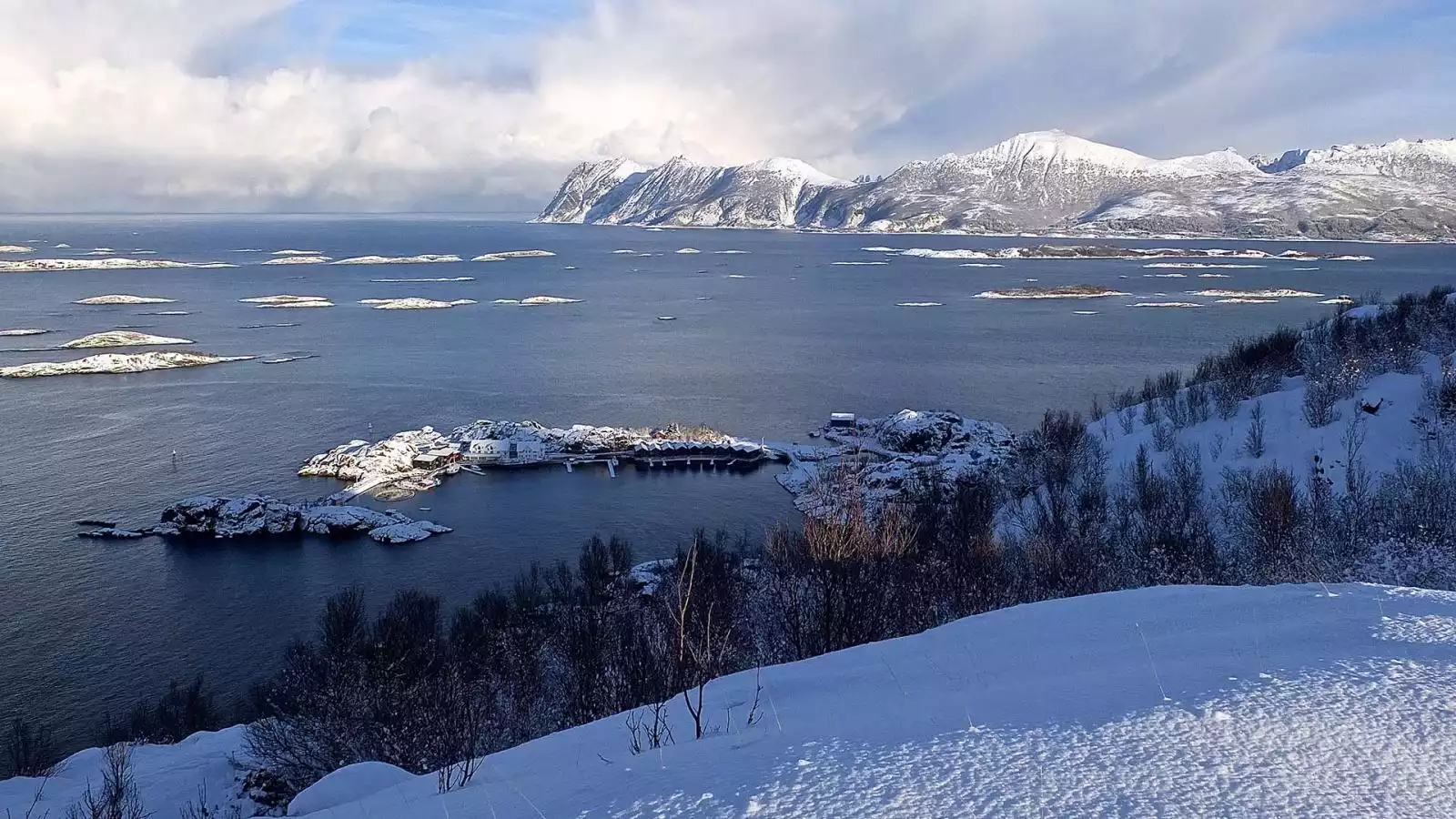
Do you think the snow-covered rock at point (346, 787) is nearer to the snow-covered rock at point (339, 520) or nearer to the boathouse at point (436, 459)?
the snow-covered rock at point (339, 520)

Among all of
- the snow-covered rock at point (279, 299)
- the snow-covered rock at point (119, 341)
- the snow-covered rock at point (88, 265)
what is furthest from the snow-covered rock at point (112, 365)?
the snow-covered rock at point (88, 265)

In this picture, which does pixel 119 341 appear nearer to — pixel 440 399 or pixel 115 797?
pixel 440 399

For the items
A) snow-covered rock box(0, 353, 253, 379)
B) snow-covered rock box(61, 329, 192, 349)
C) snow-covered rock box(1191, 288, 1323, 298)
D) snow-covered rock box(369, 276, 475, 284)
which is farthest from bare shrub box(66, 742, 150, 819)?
snow-covered rock box(369, 276, 475, 284)

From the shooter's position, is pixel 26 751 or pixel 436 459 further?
pixel 436 459

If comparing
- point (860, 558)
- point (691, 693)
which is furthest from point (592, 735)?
point (860, 558)

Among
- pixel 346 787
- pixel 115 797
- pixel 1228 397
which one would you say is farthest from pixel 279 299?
pixel 346 787

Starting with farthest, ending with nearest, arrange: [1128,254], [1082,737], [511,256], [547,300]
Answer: [511,256] < [1128,254] < [547,300] < [1082,737]

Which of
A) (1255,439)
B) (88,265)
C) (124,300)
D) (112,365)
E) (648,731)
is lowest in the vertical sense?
(112,365)
